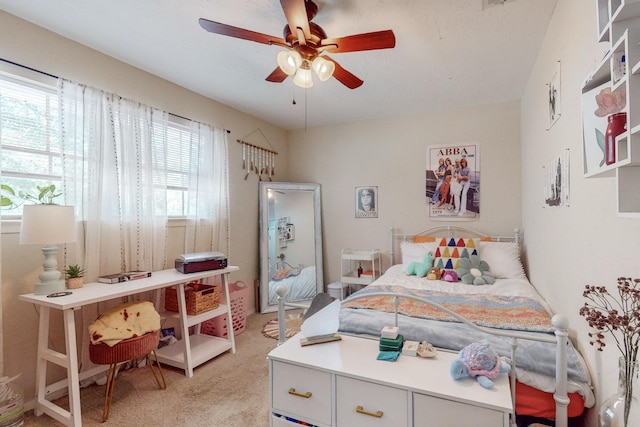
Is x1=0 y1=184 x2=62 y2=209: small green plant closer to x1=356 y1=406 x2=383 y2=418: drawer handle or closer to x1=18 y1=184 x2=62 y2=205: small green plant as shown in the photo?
x1=18 y1=184 x2=62 y2=205: small green plant

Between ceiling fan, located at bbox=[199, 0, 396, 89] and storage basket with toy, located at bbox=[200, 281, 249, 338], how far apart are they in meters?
2.23

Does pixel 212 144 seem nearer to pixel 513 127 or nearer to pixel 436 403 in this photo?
pixel 436 403

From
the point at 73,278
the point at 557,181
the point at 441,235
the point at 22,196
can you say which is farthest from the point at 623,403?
the point at 22,196

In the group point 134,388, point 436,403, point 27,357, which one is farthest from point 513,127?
point 27,357

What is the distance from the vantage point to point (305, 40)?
68.1 inches

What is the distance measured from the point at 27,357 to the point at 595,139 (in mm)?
3158

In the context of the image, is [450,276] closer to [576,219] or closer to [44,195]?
[576,219]

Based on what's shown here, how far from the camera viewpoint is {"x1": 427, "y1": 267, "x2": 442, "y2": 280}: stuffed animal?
3.03 metres

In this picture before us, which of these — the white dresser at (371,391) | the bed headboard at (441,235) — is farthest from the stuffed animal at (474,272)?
the white dresser at (371,391)

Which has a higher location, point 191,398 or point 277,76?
point 277,76

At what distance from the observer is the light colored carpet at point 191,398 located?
6.08 feet

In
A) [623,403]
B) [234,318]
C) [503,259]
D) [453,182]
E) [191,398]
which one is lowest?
[191,398]

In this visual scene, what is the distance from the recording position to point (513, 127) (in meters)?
3.39

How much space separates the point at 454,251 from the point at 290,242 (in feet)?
6.63
